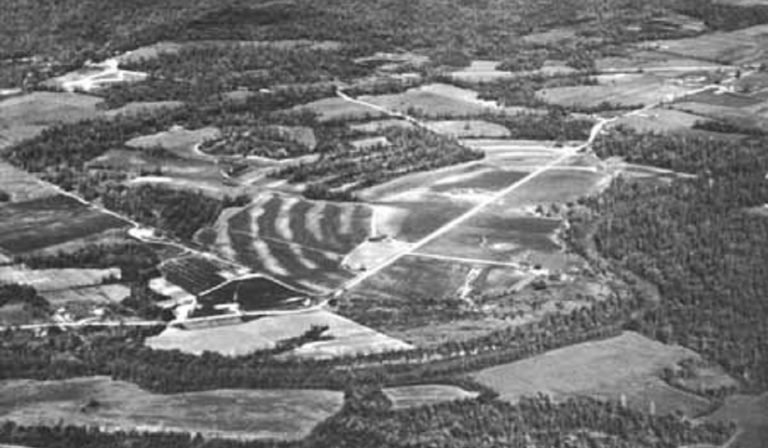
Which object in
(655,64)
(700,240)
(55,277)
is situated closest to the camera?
(55,277)

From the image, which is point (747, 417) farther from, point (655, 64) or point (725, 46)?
point (725, 46)

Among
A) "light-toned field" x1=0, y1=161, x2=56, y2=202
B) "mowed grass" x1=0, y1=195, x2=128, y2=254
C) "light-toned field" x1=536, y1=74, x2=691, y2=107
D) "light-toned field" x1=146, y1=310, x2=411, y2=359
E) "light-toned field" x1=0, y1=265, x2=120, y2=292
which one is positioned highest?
"light-toned field" x1=536, y1=74, x2=691, y2=107

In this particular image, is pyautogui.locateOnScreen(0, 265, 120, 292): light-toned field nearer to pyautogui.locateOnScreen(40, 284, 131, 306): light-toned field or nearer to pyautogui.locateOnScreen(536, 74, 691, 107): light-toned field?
pyautogui.locateOnScreen(40, 284, 131, 306): light-toned field

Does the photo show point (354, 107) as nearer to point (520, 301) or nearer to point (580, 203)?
point (580, 203)

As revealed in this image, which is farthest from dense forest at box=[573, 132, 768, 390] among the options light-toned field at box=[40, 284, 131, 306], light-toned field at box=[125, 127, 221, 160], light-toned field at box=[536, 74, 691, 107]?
light-toned field at box=[125, 127, 221, 160]

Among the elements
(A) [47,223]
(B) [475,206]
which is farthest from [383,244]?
(A) [47,223]

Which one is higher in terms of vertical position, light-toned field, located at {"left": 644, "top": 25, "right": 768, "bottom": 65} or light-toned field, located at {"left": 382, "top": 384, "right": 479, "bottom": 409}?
light-toned field, located at {"left": 644, "top": 25, "right": 768, "bottom": 65}
